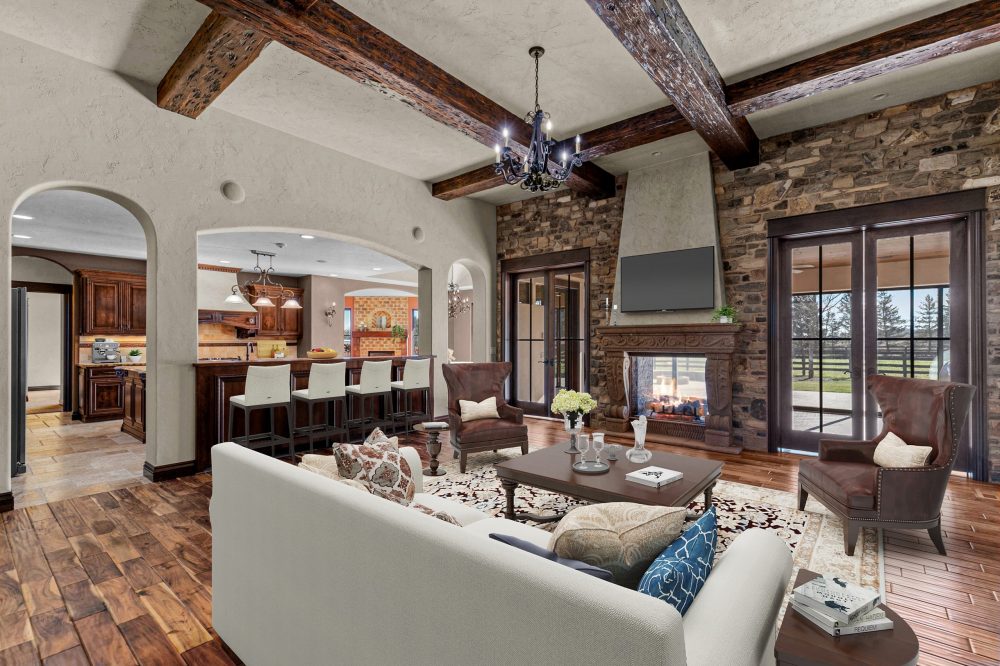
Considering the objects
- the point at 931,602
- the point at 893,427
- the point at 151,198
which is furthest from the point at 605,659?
the point at 151,198

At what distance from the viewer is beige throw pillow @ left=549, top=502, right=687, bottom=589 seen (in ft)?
3.89

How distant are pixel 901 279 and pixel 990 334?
2.65 feet

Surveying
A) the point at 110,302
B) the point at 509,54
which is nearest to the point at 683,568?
the point at 509,54

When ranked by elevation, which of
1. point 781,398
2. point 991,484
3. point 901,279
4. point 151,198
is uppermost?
point 151,198

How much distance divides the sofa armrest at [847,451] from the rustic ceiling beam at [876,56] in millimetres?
2609

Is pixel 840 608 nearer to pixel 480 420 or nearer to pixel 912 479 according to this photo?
pixel 912 479

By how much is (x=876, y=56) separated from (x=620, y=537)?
12.8ft

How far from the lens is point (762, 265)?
5.14 metres

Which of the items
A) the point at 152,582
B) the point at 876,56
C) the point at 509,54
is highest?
the point at 509,54

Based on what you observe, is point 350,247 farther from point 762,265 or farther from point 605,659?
point 605,659

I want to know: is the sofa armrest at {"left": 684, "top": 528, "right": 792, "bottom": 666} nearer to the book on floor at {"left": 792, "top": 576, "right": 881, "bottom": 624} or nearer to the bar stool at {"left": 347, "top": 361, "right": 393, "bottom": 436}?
the book on floor at {"left": 792, "top": 576, "right": 881, "bottom": 624}

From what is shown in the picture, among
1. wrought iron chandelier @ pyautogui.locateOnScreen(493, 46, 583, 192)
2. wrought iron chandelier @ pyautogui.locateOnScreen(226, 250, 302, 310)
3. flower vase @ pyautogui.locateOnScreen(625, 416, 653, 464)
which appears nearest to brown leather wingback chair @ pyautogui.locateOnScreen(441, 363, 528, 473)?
flower vase @ pyautogui.locateOnScreen(625, 416, 653, 464)

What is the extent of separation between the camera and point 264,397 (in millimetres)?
4508

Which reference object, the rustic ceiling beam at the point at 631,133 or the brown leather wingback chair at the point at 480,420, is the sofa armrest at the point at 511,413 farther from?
the rustic ceiling beam at the point at 631,133
